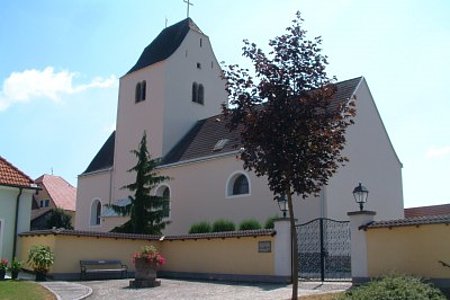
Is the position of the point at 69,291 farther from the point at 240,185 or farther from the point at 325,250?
the point at 240,185

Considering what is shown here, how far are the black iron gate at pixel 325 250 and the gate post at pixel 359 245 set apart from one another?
2.11 meters

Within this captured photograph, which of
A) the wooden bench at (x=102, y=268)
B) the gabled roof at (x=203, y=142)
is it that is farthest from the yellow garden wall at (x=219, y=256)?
the gabled roof at (x=203, y=142)

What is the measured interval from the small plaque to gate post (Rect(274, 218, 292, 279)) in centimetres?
35

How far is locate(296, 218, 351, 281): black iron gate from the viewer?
63.1ft

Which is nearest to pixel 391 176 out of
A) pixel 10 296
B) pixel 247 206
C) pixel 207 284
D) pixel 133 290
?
pixel 247 206

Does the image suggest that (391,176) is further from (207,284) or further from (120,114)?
(120,114)

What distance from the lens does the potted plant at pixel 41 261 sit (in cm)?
1891

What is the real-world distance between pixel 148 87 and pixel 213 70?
16.5ft

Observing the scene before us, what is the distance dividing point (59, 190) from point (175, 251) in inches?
1481

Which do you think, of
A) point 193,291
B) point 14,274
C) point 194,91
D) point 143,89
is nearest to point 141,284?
point 193,291

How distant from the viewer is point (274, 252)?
18.3 meters

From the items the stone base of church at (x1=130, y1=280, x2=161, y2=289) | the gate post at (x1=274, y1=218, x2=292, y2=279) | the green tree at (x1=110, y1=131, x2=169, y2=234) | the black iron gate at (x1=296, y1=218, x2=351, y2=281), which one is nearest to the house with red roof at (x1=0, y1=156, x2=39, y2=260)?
the green tree at (x1=110, y1=131, x2=169, y2=234)

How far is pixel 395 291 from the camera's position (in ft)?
33.2

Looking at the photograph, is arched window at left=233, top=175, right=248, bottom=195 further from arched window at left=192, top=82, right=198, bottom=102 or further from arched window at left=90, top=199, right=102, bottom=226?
arched window at left=90, top=199, right=102, bottom=226
